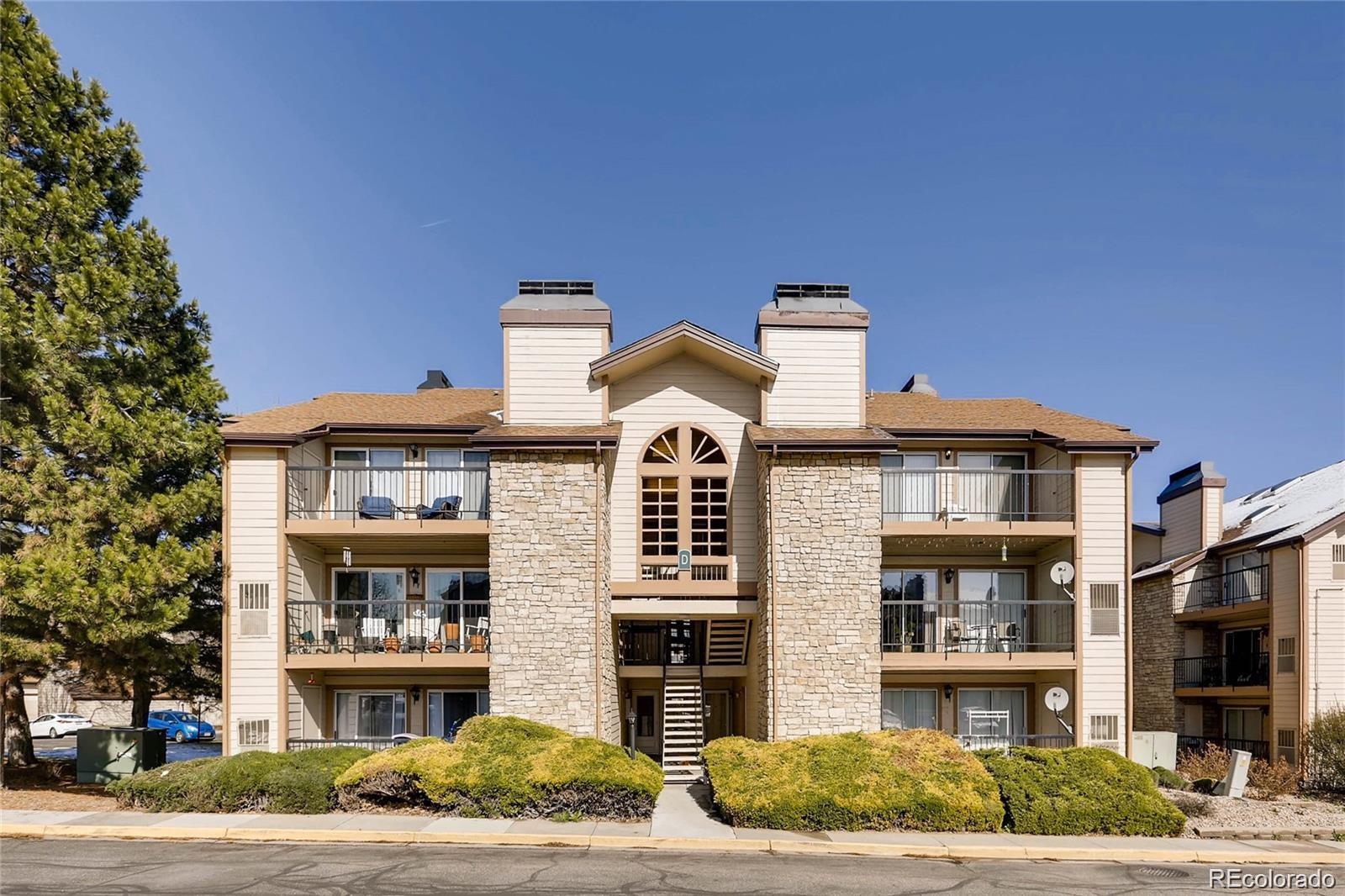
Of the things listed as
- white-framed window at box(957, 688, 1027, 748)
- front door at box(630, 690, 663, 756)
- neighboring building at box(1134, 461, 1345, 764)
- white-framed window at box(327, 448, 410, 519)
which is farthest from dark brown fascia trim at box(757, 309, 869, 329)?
neighboring building at box(1134, 461, 1345, 764)

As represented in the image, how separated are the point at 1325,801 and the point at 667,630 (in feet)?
49.6

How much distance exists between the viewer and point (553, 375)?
21.6 metres

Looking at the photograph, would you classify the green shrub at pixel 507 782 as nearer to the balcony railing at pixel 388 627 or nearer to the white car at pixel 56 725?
the balcony railing at pixel 388 627

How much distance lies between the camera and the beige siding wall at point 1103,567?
21.0 meters

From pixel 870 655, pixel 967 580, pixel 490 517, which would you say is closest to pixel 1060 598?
pixel 967 580

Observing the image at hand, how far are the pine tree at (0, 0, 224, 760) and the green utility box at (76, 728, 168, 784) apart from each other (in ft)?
4.01

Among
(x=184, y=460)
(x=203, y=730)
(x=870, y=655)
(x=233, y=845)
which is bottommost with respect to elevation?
(x=203, y=730)

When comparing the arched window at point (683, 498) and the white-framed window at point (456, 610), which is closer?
the white-framed window at point (456, 610)

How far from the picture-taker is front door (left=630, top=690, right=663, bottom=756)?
79.4 ft

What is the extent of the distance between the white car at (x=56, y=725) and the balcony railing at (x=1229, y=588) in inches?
1577

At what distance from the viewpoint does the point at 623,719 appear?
944 inches

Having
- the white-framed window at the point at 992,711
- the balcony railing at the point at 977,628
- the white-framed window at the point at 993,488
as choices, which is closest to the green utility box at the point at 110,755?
the balcony railing at the point at 977,628

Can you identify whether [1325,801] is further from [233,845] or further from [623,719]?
[233,845]

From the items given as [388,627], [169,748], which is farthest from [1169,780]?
[169,748]
